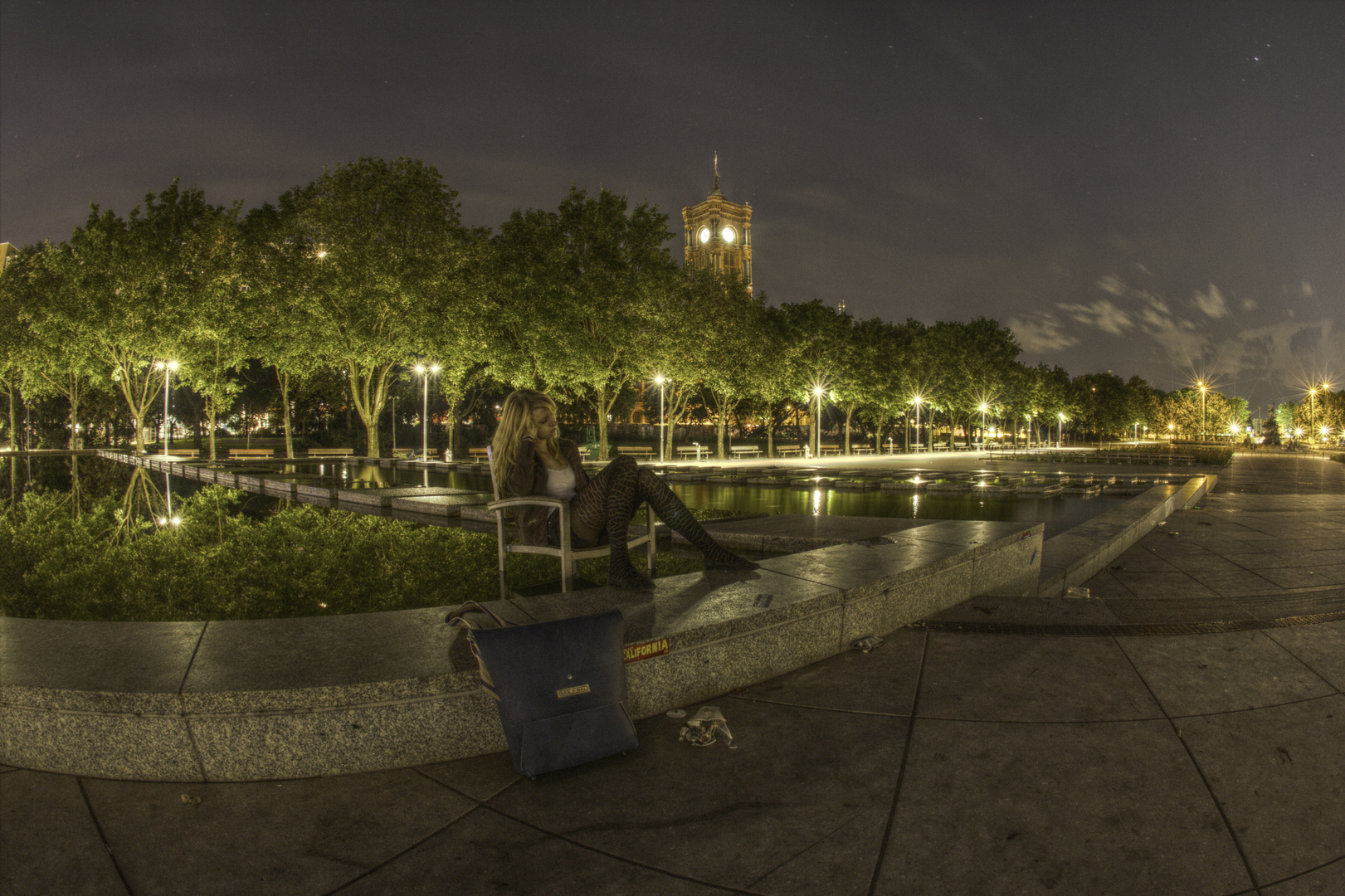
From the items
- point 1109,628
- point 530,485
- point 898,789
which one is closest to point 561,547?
→ point 530,485

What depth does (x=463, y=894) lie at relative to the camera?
2080 mm

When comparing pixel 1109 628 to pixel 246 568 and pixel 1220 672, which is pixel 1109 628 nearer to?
pixel 1220 672

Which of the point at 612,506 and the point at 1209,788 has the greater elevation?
the point at 612,506

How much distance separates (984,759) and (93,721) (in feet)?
11.6

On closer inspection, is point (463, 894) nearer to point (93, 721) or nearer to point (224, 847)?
point (224, 847)

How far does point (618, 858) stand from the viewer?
225 cm

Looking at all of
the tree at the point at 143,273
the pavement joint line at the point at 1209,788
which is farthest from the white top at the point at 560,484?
the tree at the point at 143,273

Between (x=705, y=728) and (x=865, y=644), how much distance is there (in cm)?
151

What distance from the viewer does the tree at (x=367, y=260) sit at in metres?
25.8

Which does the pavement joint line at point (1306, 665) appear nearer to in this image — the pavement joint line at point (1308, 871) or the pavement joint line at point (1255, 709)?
the pavement joint line at point (1255, 709)

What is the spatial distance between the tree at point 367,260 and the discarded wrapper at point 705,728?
1023 inches

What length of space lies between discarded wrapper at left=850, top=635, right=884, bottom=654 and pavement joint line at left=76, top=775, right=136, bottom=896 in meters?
3.51

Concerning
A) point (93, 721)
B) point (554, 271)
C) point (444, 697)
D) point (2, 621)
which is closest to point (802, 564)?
point (444, 697)

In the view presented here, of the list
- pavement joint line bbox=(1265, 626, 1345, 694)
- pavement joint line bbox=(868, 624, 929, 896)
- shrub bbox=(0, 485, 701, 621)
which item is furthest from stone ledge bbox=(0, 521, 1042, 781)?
pavement joint line bbox=(1265, 626, 1345, 694)
